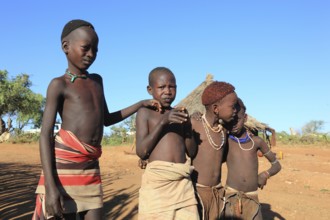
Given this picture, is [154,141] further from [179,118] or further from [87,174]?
[87,174]

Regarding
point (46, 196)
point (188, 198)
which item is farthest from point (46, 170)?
point (188, 198)

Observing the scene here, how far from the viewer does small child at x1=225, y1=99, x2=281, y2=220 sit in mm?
3676

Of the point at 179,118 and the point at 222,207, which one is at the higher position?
the point at 179,118

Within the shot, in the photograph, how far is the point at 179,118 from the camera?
263 centimetres

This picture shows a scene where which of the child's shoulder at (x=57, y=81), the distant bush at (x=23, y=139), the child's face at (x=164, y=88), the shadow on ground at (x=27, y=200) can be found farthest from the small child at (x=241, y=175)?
the distant bush at (x=23, y=139)

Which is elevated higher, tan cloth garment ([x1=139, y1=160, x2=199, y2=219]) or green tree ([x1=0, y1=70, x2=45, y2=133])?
green tree ([x1=0, y1=70, x2=45, y2=133])

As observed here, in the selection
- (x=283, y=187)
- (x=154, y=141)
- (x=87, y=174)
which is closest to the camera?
(x=87, y=174)

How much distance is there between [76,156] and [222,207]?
1.74m

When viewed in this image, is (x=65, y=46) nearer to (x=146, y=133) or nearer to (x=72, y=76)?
(x=72, y=76)

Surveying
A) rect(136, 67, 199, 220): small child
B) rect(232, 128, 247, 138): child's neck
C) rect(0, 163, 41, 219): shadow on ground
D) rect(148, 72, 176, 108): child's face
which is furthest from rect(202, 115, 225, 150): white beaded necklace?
rect(0, 163, 41, 219): shadow on ground

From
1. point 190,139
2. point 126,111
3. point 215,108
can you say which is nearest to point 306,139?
point 215,108

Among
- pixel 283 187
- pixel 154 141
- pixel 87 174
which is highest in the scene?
pixel 154 141

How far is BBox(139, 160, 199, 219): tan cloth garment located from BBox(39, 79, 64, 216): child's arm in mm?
843

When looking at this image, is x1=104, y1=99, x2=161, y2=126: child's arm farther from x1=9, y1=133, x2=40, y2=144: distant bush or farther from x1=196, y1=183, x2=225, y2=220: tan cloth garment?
x1=9, y1=133, x2=40, y2=144: distant bush
